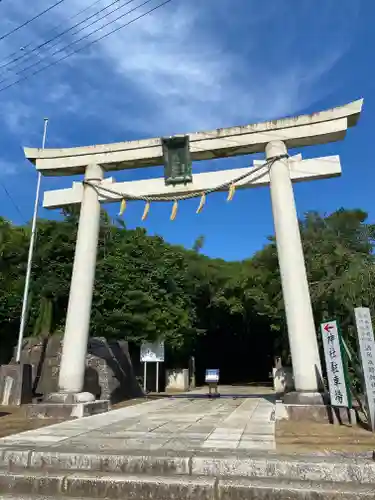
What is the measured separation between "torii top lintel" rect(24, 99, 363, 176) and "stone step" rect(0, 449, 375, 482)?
6529 millimetres

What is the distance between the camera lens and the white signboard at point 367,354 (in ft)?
18.9

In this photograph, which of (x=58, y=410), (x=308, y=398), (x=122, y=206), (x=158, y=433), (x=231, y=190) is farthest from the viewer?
(x=122, y=206)

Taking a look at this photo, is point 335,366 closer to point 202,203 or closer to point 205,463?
point 205,463

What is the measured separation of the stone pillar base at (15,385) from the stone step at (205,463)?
7016mm

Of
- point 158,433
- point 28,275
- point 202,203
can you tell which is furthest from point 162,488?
point 28,275

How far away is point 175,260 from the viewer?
830 inches

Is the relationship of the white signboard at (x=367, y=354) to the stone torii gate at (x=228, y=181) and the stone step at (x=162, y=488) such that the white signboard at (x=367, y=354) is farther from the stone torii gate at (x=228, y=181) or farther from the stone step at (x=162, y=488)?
the stone step at (x=162, y=488)

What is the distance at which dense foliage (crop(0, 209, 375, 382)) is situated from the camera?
1289 centimetres

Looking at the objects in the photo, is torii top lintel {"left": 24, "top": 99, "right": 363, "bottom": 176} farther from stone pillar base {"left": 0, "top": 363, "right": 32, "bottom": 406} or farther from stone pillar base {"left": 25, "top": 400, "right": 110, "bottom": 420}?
stone pillar base {"left": 0, "top": 363, "right": 32, "bottom": 406}

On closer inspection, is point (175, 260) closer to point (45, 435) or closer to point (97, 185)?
point (97, 185)

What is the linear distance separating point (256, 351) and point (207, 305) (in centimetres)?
758

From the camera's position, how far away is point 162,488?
360 cm

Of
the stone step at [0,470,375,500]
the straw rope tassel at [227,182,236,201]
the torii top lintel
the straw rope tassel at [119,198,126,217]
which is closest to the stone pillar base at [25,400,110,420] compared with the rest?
the stone step at [0,470,375,500]

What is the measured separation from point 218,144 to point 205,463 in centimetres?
688
